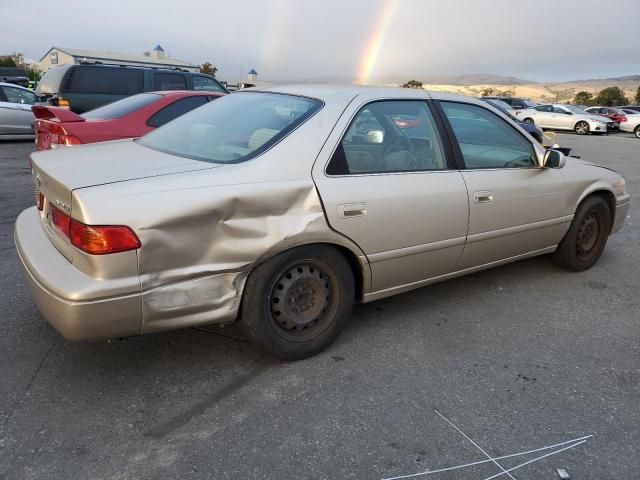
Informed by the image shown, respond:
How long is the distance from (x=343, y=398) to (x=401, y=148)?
1605 millimetres

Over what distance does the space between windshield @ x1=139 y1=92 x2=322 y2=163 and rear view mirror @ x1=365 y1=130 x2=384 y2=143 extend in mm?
351

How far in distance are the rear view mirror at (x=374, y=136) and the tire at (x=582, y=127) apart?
83.6 feet

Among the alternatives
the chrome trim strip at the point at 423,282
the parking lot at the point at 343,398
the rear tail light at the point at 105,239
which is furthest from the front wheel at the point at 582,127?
the rear tail light at the point at 105,239

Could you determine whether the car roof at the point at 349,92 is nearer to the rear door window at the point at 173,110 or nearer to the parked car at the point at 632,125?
the rear door window at the point at 173,110

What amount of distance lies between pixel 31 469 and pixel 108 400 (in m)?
0.51

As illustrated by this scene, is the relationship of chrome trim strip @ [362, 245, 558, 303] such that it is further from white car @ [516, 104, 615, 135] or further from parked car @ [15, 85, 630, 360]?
white car @ [516, 104, 615, 135]

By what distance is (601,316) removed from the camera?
3.83 m

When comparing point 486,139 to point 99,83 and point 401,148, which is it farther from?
point 99,83

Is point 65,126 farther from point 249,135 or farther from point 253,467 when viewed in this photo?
point 253,467

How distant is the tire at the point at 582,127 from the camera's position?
25156 millimetres

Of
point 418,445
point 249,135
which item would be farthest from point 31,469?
A: point 249,135

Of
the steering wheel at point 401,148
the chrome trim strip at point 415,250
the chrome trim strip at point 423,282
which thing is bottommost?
the chrome trim strip at point 423,282

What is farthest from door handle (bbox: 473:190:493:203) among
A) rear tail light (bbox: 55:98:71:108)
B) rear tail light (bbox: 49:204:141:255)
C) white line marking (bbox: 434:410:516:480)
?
rear tail light (bbox: 55:98:71:108)

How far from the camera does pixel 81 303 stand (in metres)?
2.27
